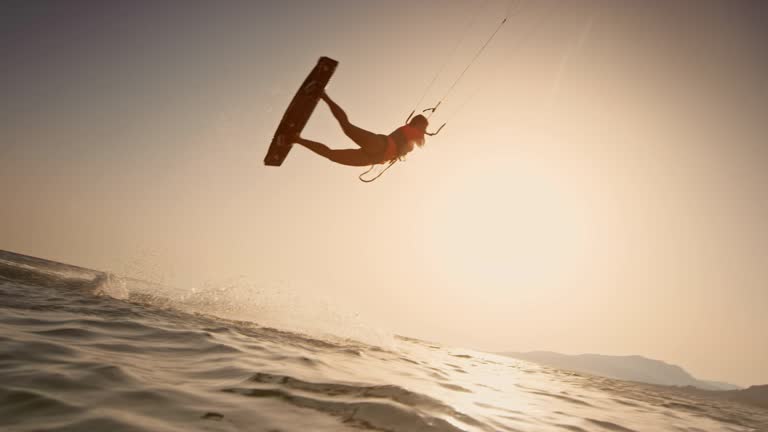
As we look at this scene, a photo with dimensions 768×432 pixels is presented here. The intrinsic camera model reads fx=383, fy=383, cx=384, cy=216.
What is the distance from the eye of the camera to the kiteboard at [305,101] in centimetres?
902

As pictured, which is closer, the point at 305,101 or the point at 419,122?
the point at 305,101

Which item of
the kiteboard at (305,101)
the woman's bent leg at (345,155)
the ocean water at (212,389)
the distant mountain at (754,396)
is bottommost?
the ocean water at (212,389)

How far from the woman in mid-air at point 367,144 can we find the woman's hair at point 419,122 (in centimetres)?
13

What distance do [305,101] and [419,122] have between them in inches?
111

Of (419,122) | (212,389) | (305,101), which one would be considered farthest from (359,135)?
(212,389)

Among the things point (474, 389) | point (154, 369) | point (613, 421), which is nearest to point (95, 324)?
point (154, 369)

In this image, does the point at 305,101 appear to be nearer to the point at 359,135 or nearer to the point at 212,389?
the point at 359,135

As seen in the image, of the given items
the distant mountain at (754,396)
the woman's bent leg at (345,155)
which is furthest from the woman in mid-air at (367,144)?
the distant mountain at (754,396)

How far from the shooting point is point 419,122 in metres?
9.53

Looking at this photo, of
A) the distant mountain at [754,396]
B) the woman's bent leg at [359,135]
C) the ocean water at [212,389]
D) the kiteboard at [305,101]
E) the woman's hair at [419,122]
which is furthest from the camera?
the distant mountain at [754,396]

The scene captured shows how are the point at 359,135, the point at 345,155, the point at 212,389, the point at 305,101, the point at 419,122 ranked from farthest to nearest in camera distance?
1. the point at 419,122
2. the point at 305,101
3. the point at 345,155
4. the point at 359,135
5. the point at 212,389

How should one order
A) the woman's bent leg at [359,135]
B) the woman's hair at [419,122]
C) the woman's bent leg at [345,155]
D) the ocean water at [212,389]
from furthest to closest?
the woman's hair at [419,122], the woman's bent leg at [345,155], the woman's bent leg at [359,135], the ocean water at [212,389]

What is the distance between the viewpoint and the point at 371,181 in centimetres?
999

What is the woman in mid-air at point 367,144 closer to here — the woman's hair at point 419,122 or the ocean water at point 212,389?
the woman's hair at point 419,122
